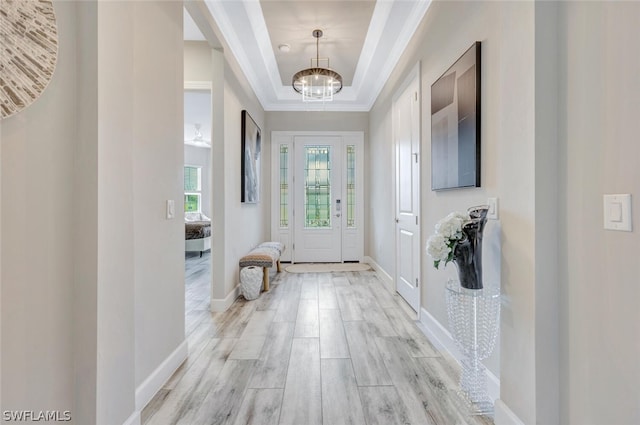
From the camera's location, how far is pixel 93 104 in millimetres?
1195

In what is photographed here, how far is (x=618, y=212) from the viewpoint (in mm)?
1045

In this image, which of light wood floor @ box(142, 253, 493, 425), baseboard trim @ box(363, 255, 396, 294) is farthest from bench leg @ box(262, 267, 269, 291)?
baseboard trim @ box(363, 255, 396, 294)

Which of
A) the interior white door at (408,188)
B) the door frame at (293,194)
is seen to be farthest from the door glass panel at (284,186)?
the interior white door at (408,188)

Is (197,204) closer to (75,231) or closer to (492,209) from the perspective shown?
(75,231)

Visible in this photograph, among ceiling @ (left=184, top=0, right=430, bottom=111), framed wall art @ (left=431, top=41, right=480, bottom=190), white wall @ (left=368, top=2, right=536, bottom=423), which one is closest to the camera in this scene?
white wall @ (left=368, top=2, right=536, bottom=423)

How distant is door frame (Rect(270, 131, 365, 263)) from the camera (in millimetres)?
5488

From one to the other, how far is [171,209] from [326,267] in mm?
3496

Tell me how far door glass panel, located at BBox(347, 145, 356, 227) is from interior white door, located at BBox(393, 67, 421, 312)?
1860 mm

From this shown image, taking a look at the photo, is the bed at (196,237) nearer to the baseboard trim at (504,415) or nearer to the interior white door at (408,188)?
the interior white door at (408,188)

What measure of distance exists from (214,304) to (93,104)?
2.41 meters

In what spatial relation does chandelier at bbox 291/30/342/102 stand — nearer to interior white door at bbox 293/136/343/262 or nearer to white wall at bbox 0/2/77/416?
interior white door at bbox 293/136/343/262

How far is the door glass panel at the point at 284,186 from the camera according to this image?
551cm

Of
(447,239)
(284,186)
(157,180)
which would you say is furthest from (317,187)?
(447,239)

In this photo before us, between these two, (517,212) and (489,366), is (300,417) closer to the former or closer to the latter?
(489,366)
